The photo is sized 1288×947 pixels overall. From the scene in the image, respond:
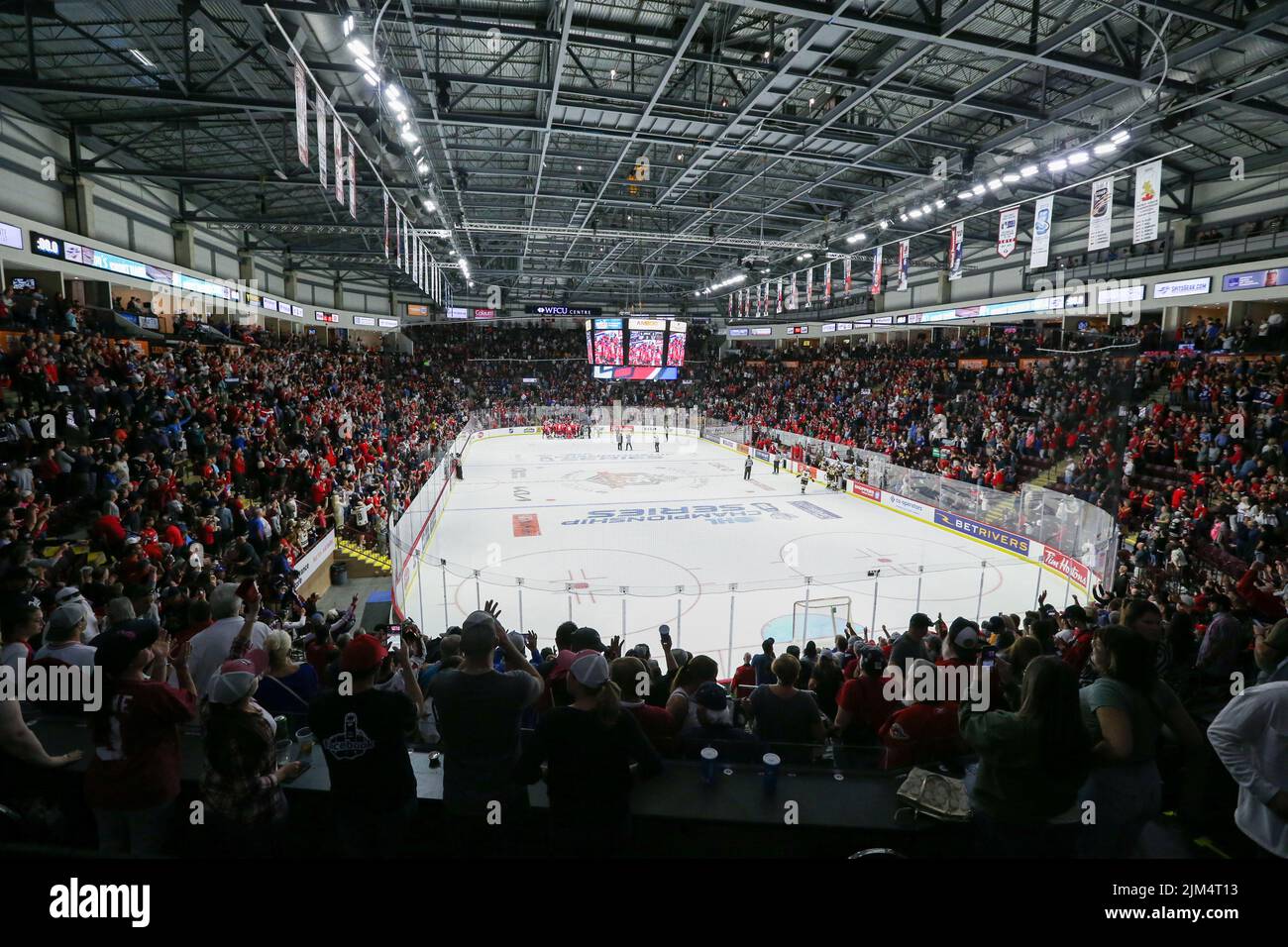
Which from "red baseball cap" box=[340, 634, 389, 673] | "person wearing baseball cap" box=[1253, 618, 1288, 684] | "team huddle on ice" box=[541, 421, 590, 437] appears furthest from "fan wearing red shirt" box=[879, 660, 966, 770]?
"team huddle on ice" box=[541, 421, 590, 437]

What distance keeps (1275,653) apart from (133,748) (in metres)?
5.07

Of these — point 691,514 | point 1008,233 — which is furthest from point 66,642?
point 1008,233

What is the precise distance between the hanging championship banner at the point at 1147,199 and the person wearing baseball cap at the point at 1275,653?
1175cm

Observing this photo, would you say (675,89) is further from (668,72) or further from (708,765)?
(708,765)

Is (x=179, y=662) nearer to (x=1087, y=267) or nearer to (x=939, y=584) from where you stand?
(x=939, y=584)

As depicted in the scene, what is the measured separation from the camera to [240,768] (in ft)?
8.43

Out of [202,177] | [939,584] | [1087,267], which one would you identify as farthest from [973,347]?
[202,177]

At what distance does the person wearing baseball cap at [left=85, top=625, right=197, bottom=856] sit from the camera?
2627 mm

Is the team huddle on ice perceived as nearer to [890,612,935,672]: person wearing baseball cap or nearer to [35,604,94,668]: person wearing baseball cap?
[890,612,935,672]: person wearing baseball cap

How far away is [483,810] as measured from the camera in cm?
276

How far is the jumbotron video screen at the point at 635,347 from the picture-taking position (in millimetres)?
35844

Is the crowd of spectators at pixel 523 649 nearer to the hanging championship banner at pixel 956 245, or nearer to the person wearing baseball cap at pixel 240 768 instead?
the person wearing baseball cap at pixel 240 768

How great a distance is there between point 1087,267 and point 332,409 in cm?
2798

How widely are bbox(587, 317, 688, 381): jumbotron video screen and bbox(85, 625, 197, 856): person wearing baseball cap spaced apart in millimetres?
33863
